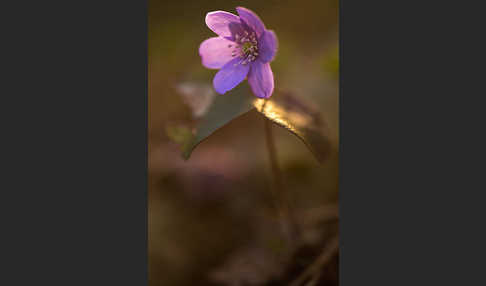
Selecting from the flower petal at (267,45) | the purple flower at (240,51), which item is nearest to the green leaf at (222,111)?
the purple flower at (240,51)

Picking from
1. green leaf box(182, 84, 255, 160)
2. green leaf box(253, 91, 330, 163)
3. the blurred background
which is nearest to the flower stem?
the blurred background

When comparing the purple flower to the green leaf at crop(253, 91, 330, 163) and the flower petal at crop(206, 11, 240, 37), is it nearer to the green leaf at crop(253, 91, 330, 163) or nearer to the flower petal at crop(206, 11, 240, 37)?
the flower petal at crop(206, 11, 240, 37)

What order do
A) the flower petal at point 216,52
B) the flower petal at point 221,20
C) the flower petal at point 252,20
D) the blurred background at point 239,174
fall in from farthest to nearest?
1. the blurred background at point 239,174
2. the flower petal at point 216,52
3. the flower petal at point 221,20
4. the flower petal at point 252,20

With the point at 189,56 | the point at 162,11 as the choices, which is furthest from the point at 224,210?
the point at 162,11

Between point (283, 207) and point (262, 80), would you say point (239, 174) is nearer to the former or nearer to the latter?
point (283, 207)

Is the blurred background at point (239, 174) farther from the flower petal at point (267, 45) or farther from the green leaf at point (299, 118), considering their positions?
the flower petal at point (267, 45)

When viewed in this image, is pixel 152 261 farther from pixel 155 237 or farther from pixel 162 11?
pixel 162 11
